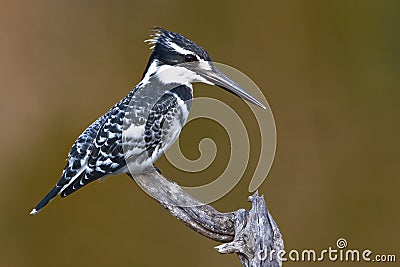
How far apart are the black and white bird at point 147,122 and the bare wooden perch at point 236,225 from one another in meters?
0.18

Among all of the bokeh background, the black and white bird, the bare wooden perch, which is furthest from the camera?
the bokeh background

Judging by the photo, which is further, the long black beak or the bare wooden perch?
the long black beak

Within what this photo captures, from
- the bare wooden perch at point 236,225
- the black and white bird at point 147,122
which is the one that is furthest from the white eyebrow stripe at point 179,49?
the bare wooden perch at point 236,225

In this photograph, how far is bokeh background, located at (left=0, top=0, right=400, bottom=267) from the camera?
4.23m

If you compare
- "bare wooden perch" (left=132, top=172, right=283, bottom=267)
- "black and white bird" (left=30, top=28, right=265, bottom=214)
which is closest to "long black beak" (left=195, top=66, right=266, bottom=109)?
"black and white bird" (left=30, top=28, right=265, bottom=214)

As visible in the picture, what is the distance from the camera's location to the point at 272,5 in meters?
4.67

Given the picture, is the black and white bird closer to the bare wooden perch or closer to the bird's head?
the bird's head

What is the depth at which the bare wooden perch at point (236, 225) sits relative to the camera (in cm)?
265

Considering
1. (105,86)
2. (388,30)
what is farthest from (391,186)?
(105,86)

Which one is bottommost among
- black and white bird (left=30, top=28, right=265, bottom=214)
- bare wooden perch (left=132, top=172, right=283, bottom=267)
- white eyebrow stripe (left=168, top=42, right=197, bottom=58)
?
bare wooden perch (left=132, top=172, right=283, bottom=267)

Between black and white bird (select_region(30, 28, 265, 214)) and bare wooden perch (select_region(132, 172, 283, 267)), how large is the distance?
0.60ft

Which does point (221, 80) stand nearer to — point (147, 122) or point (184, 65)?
point (184, 65)

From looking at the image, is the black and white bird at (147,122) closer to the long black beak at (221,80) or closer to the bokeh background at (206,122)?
the long black beak at (221,80)

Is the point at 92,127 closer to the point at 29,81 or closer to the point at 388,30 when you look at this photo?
the point at 29,81
